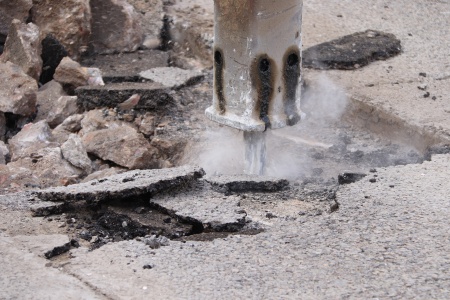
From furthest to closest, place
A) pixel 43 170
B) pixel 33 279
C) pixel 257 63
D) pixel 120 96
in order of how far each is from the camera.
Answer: pixel 120 96
pixel 43 170
pixel 257 63
pixel 33 279

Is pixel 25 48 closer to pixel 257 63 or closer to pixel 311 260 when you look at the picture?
pixel 257 63

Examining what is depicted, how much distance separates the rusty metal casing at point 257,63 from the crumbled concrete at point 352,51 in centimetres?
144

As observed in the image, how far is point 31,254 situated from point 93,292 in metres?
0.41

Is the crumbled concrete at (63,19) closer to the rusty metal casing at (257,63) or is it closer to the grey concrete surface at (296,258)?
the rusty metal casing at (257,63)

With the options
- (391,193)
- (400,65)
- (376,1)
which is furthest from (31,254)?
(376,1)

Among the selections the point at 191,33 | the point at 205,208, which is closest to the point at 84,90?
the point at 191,33

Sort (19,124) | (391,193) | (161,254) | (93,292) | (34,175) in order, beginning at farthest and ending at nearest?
(19,124), (34,175), (391,193), (161,254), (93,292)

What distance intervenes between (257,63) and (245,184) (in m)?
0.63

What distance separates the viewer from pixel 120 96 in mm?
5684

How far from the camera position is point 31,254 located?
10.9 ft

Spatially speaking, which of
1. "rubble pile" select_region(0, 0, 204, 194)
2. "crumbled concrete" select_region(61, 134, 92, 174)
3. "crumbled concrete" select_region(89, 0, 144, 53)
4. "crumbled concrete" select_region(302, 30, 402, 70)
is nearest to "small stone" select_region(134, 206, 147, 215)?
"rubble pile" select_region(0, 0, 204, 194)

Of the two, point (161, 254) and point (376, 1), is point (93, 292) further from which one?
point (376, 1)

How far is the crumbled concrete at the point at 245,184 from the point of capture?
13.4 feet

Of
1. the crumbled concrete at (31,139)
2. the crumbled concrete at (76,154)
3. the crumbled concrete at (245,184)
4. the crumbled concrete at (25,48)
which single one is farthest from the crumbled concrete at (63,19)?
the crumbled concrete at (245,184)
